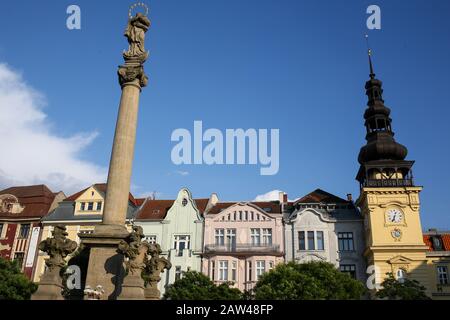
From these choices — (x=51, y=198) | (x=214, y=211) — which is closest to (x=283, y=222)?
(x=214, y=211)

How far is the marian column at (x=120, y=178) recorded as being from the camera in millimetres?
17188

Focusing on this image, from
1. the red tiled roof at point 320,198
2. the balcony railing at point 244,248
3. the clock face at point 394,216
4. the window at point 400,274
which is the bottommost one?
the window at point 400,274

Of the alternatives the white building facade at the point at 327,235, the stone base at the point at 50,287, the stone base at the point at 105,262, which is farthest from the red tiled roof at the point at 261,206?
the stone base at the point at 50,287

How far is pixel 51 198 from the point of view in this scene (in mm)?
50562

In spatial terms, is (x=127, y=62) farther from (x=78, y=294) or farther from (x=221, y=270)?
(x=221, y=270)

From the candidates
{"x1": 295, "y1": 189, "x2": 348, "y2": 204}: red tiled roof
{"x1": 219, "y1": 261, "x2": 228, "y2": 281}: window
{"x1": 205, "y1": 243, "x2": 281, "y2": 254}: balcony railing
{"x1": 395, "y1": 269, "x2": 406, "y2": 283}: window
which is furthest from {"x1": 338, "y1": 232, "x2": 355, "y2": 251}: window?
{"x1": 219, "y1": 261, "x2": 228, "y2": 281}: window

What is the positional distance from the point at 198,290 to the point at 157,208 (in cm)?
1727

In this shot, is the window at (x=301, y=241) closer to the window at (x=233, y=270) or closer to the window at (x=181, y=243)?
the window at (x=233, y=270)

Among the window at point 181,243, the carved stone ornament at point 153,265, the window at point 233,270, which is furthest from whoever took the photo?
the window at point 181,243

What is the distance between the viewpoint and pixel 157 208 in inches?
1941

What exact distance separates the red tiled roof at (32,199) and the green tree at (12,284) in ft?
46.0

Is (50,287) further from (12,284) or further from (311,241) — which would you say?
(311,241)

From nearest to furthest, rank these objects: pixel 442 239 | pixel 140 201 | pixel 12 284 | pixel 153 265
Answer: pixel 153 265 → pixel 12 284 → pixel 442 239 → pixel 140 201

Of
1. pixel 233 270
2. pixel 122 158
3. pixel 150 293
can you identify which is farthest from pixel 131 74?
pixel 233 270
